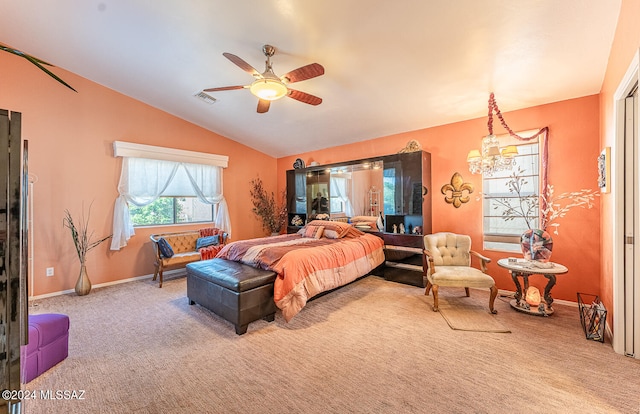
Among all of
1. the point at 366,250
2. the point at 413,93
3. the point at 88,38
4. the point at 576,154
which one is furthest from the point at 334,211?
the point at 88,38

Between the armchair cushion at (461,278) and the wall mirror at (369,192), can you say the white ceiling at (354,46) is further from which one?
the armchair cushion at (461,278)

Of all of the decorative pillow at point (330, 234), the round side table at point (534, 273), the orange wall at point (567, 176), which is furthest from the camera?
the decorative pillow at point (330, 234)

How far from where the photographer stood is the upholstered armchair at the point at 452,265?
3.16m

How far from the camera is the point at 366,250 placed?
4.35m

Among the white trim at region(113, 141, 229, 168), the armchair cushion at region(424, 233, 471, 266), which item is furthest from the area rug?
the white trim at region(113, 141, 229, 168)

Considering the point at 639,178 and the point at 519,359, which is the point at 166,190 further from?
the point at 639,178

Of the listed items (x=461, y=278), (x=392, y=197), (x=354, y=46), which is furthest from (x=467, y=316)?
(x=354, y=46)

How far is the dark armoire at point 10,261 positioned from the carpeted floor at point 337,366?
1.12 meters

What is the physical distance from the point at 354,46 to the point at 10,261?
312cm

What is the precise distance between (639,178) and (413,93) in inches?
95.2

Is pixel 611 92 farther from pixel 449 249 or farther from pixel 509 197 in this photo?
pixel 449 249

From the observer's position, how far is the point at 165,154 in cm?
502

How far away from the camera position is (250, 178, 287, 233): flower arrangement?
666 centimetres

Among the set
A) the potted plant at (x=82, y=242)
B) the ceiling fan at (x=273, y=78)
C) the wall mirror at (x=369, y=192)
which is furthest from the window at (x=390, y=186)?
the potted plant at (x=82, y=242)
